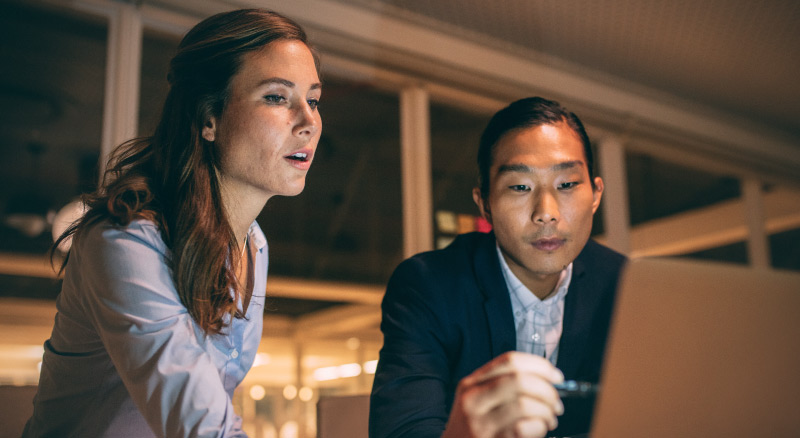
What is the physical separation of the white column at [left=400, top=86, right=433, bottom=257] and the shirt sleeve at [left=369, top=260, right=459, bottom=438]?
8.26 feet

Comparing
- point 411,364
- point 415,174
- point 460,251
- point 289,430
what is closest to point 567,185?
point 460,251

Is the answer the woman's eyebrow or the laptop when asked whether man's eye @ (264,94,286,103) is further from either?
the laptop

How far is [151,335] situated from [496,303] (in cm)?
79

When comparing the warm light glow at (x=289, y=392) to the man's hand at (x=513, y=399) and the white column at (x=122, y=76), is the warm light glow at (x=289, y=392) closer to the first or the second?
the white column at (x=122, y=76)

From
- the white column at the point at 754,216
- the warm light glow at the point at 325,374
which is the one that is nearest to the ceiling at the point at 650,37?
the white column at the point at 754,216

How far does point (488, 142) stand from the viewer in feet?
5.55

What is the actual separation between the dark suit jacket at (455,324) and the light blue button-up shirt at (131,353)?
1.04 feet

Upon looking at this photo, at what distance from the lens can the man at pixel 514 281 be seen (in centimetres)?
143

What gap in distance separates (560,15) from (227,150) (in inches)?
124

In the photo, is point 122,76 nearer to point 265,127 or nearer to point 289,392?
point 265,127

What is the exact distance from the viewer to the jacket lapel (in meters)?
1.51

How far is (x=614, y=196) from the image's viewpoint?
199 inches

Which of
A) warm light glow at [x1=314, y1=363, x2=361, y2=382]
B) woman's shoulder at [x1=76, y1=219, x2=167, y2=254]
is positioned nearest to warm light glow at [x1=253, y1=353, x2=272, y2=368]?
warm light glow at [x1=314, y1=363, x2=361, y2=382]

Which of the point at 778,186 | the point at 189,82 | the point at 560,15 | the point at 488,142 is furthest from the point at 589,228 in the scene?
the point at 778,186
